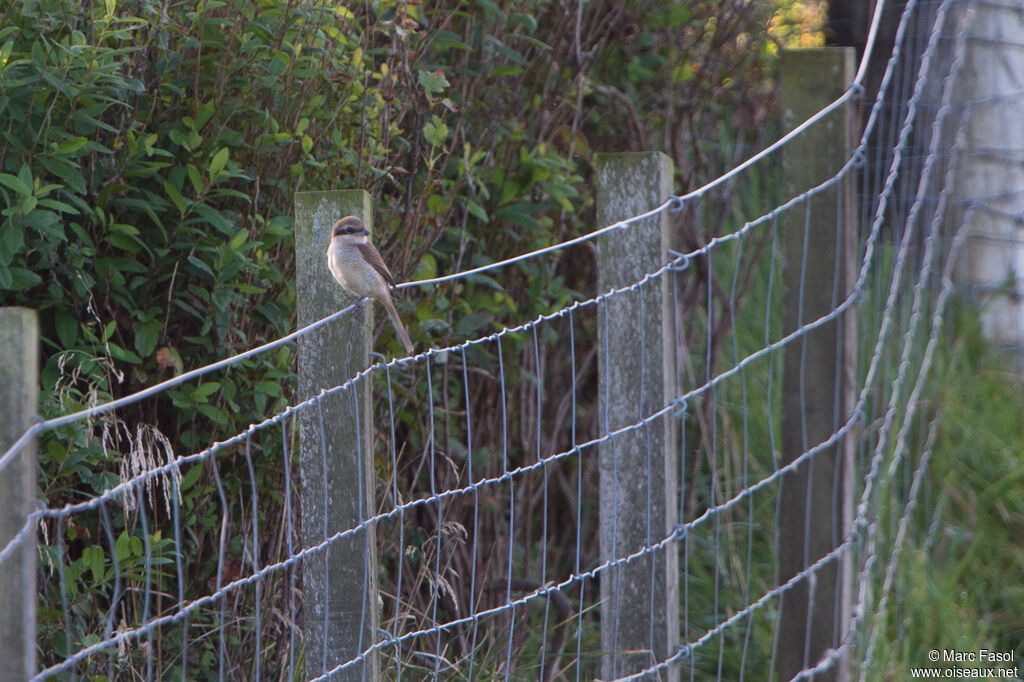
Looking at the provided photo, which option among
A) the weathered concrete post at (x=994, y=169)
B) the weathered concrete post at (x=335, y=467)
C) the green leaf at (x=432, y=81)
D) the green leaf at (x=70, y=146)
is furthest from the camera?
the weathered concrete post at (x=994, y=169)

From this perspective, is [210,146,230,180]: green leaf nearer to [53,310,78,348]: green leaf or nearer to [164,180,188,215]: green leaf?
[164,180,188,215]: green leaf

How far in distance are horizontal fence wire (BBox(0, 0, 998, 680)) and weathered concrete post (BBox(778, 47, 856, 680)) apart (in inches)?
1.0

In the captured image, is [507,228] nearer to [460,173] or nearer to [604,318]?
[460,173]

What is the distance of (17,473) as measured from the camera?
168 cm

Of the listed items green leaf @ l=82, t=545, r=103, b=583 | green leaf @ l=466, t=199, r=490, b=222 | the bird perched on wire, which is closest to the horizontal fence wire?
green leaf @ l=82, t=545, r=103, b=583

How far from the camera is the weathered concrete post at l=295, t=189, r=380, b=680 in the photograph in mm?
2379

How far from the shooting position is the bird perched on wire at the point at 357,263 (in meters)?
2.45

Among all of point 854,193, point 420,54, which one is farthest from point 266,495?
point 854,193

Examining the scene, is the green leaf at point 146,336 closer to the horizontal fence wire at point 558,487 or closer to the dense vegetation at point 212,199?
the dense vegetation at point 212,199

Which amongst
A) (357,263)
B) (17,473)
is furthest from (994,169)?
(17,473)

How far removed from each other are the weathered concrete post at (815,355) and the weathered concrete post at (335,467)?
981 mm

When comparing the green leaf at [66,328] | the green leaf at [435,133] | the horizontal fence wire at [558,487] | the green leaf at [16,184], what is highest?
the green leaf at [435,133]

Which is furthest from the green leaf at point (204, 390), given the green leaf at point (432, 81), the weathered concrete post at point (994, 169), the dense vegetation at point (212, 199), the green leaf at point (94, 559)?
the weathered concrete post at point (994, 169)

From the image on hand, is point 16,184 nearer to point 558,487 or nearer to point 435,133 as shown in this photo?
point 435,133
